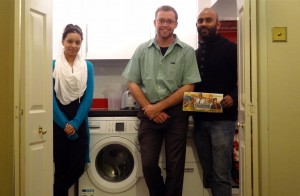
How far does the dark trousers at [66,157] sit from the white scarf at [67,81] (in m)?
0.08

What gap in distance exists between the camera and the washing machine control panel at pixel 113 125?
2520 mm

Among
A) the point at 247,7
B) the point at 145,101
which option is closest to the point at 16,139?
the point at 145,101

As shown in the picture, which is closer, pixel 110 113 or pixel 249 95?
pixel 249 95

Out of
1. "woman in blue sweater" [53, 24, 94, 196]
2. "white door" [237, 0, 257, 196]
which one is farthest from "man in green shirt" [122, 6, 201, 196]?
"white door" [237, 0, 257, 196]

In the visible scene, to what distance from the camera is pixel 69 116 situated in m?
2.34

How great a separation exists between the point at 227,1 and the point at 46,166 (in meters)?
2.37

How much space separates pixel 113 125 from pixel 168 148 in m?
0.52

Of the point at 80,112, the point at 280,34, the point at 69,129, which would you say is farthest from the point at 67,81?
the point at 280,34

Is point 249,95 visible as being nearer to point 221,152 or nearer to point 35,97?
point 221,152

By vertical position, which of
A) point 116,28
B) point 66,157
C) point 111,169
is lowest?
point 111,169

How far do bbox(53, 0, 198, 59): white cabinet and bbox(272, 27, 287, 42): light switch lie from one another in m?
1.44

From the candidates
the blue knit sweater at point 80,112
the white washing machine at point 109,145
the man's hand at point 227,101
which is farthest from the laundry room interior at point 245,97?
the white washing machine at point 109,145

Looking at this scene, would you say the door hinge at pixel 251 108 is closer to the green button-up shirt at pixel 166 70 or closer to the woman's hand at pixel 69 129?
the green button-up shirt at pixel 166 70

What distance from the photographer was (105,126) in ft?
8.29
